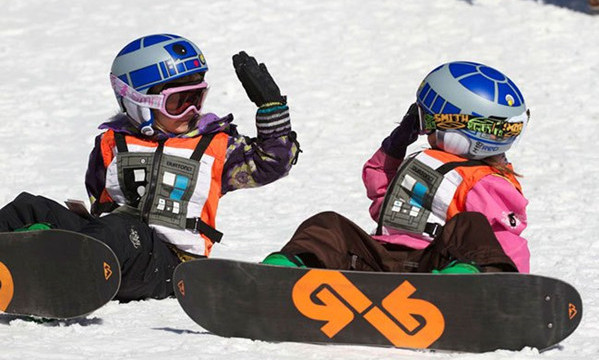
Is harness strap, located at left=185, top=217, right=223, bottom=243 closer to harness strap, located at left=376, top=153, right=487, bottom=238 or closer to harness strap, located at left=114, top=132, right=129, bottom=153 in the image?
harness strap, located at left=114, top=132, right=129, bottom=153

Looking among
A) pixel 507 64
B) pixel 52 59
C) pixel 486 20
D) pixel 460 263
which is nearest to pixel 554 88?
pixel 507 64

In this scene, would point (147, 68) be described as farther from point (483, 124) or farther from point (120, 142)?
point (483, 124)

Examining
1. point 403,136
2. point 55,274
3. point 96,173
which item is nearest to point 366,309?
point 403,136

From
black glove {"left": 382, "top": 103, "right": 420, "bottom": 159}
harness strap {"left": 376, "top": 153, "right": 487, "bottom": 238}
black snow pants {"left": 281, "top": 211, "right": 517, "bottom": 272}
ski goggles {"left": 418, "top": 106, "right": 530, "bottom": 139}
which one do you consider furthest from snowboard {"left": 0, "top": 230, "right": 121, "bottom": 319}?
ski goggles {"left": 418, "top": 106, "right": 530, "bottom": 139}

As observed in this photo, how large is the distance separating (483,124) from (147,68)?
1.85 meters

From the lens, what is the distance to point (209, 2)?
45.9 feet


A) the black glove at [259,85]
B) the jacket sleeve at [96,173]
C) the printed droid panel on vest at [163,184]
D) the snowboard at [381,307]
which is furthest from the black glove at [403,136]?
the jacket sleeve at [96,173]

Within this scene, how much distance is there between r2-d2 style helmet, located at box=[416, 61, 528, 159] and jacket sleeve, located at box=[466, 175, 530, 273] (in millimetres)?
214

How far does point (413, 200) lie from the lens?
5.38m

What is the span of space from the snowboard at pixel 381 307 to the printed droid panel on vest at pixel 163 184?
122cm

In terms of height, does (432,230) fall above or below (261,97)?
below

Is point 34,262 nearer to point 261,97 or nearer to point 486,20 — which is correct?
point 261,97

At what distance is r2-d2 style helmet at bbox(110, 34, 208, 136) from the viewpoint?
594cm

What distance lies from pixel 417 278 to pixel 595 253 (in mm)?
3194
